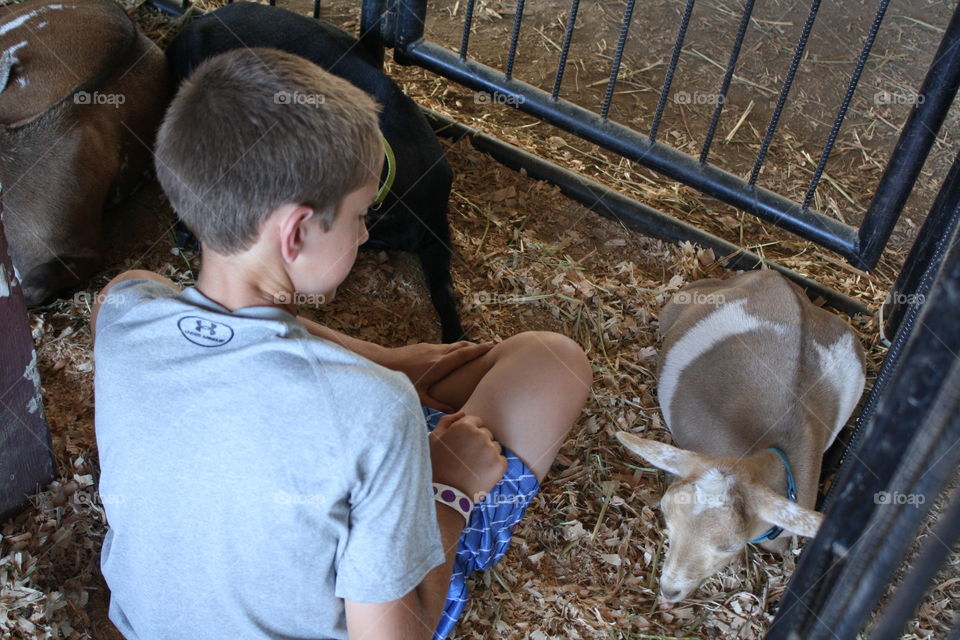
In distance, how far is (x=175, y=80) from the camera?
3.60m

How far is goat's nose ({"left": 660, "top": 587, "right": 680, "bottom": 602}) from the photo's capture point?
253cm

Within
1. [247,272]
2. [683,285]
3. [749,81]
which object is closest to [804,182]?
[749,81]

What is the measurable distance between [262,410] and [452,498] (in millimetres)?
611

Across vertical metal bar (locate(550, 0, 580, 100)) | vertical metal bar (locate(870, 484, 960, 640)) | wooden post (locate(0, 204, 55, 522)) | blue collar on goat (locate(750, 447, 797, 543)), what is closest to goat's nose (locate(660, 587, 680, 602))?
blue collar on goat (locate(750, 447, 797, 543))

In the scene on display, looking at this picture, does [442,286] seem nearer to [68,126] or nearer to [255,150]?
[68,126]

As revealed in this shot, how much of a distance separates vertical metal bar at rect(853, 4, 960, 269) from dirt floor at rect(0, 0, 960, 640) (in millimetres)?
514

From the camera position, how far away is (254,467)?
1.48 m

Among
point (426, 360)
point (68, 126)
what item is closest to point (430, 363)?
point (426, 360)

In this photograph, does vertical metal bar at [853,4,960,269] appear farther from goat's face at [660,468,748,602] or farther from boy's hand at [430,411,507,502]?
boy's hand at [430,411,507,502]

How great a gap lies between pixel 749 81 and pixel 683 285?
1859mm

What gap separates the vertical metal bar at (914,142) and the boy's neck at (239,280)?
2.24m

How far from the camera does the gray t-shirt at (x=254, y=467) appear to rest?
4.82ft

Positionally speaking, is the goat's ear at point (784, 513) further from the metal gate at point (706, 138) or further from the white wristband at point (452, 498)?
the metal gate at point (706, 138)

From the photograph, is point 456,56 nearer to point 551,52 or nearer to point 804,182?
point 551,52
